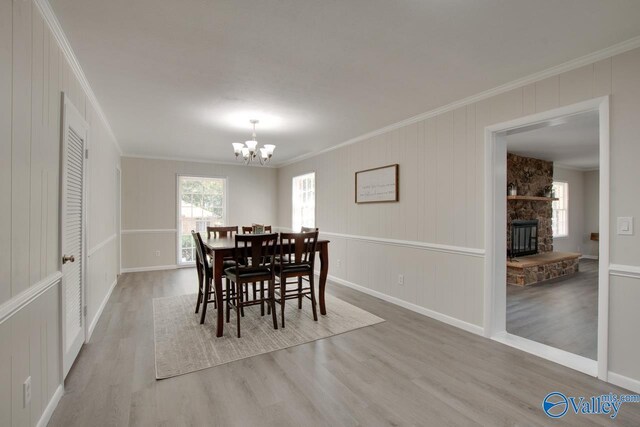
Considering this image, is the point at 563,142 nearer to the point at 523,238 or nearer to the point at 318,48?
the point at 523,238

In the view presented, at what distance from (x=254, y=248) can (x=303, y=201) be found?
358 centimetres

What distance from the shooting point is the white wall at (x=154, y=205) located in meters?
6.23

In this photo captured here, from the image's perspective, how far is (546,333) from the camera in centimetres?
322

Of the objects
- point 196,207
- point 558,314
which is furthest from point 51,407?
point 196,207

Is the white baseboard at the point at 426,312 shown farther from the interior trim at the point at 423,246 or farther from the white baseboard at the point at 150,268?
the white baseboard at the point at 150,268

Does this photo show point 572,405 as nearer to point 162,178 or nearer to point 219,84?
point 219,84

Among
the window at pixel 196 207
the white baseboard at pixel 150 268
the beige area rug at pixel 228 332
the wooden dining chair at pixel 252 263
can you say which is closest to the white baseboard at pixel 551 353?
the beige area rug at pixel 228 332

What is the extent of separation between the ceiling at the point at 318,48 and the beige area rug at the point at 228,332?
235 centimetres

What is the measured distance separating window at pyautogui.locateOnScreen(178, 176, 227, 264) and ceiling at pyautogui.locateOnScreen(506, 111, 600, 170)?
18.7ft

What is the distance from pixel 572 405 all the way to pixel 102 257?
472 cm

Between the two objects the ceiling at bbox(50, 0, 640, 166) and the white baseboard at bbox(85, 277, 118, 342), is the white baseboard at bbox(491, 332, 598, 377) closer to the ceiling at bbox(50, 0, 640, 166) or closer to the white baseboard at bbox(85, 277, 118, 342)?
the ceiling at bbox(50, 0, 640, 166)

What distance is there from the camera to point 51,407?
1.89m

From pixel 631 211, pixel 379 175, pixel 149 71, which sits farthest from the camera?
pixel 379 175

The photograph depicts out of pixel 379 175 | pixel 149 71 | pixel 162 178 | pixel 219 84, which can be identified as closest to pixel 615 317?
pixel 379 175
